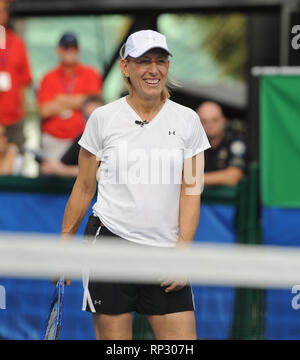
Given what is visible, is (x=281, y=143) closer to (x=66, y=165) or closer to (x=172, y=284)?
(x=66, y=165)

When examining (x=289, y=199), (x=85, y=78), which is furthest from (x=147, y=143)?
(x=85, y=78)

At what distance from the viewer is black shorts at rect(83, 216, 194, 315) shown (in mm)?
3611

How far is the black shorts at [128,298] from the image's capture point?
3611 mm

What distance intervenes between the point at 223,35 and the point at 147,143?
13632 millimetres

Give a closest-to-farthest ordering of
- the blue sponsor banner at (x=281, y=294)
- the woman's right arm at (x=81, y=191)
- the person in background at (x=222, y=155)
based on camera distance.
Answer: the woman's right arm at (x=81, y=191), the blue sponsor banner at (x=281, y=294), the person in background at (x=222, y=155)

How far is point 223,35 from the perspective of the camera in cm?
1666

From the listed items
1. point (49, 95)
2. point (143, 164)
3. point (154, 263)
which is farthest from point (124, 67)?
point (49, 95)

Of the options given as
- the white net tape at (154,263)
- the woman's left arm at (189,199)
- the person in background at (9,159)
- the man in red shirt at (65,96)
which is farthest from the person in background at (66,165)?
the white net tape at (154,263)

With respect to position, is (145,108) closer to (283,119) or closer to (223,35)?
(283,119)

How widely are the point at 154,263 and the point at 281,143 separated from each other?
11.8 ft

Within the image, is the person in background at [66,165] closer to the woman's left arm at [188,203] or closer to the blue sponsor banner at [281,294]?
the blue sponsor banner at [281,294]

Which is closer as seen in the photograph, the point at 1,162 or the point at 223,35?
the point at 1,162

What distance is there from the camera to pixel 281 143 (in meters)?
5.64

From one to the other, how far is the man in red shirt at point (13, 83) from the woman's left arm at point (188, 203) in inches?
173
